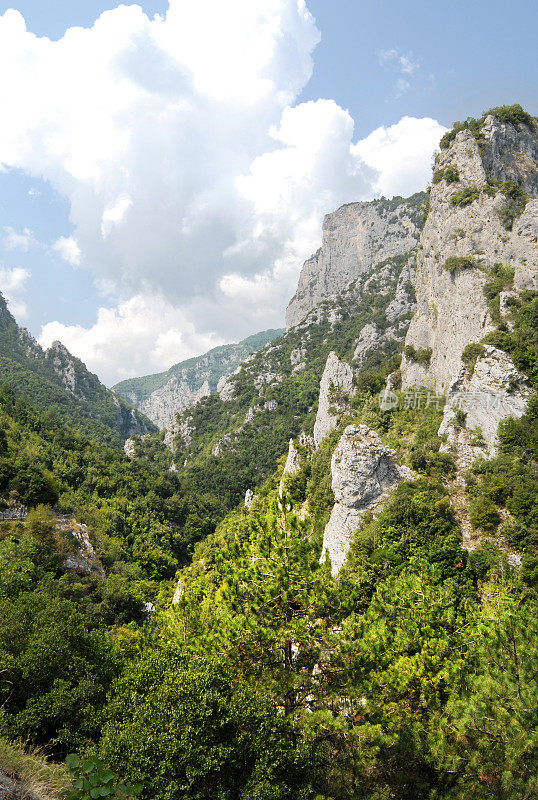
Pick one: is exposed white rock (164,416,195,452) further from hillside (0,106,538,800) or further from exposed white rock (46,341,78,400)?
hillside (0,106,538,800)

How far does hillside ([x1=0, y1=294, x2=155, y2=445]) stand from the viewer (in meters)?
104

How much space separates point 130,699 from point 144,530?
53033 millimetres

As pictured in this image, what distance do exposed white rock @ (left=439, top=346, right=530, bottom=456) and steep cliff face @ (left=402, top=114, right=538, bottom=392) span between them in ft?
24.4

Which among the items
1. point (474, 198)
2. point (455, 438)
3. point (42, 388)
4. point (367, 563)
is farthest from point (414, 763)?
point (42, 388)

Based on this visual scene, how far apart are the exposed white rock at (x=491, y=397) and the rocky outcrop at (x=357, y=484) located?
7.06m

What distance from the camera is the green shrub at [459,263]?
138 feet

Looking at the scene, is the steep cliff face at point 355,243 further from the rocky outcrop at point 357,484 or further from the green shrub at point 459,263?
the rocky outcrop at point 357,484

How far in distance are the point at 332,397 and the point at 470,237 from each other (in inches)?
1043

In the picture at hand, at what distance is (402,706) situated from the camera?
1098 centimetres

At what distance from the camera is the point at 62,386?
132 m

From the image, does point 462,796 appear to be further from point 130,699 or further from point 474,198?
point 474,198

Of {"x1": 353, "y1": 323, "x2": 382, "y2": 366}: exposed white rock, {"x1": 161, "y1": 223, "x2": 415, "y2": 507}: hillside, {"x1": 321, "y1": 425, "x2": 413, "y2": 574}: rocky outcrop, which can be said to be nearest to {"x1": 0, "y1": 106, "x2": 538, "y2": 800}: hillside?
{"x1": 321, "y1": 425, "x2": 413, "y2": 574}: rocky outcrop

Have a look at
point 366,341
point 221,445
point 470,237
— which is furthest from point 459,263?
point 221,445

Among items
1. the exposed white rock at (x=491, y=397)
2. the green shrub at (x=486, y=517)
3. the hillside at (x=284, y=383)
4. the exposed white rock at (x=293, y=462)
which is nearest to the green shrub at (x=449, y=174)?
the exposed white rock at (x=491, y=397)
